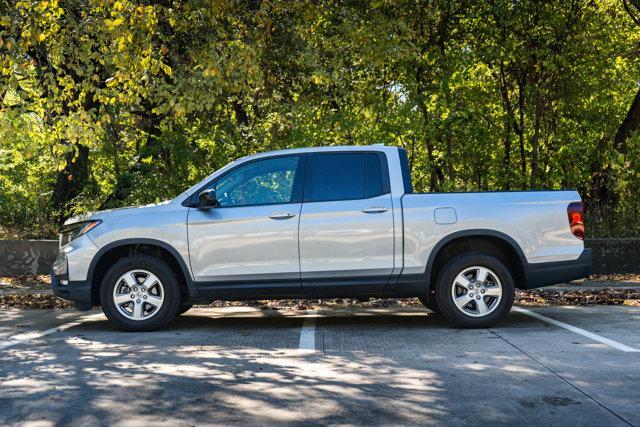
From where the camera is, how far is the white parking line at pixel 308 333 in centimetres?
788

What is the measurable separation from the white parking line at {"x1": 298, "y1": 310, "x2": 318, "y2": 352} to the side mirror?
1.68 m

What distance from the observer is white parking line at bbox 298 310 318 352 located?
788 centimetres

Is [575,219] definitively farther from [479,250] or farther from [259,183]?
[259,183]

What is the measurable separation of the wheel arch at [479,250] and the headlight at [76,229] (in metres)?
3.68

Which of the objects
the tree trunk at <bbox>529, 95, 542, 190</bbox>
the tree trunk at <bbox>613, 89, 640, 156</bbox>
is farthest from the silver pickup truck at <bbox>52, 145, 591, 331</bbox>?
the tree trunk at <bbox>613, 89, 640, 156</bbox>

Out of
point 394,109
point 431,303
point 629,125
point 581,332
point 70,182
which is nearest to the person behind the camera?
point 581,332

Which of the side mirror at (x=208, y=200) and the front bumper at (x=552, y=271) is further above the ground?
the side mirror at (x=208, y=200)

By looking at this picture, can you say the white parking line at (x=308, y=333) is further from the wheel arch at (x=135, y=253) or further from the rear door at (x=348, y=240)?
the wheel arch at (x=135, y=253)

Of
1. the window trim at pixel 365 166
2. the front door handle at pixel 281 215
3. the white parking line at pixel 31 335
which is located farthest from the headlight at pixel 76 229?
the window trim at pixel 365 166

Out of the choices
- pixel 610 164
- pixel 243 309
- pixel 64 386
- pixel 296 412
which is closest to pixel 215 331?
pixel 243 309

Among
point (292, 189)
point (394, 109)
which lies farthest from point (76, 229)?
point (394, 109)

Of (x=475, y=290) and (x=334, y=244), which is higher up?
(x=334, y=244)

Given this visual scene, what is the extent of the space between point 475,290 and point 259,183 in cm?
262

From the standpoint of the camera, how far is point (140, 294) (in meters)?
8.95
